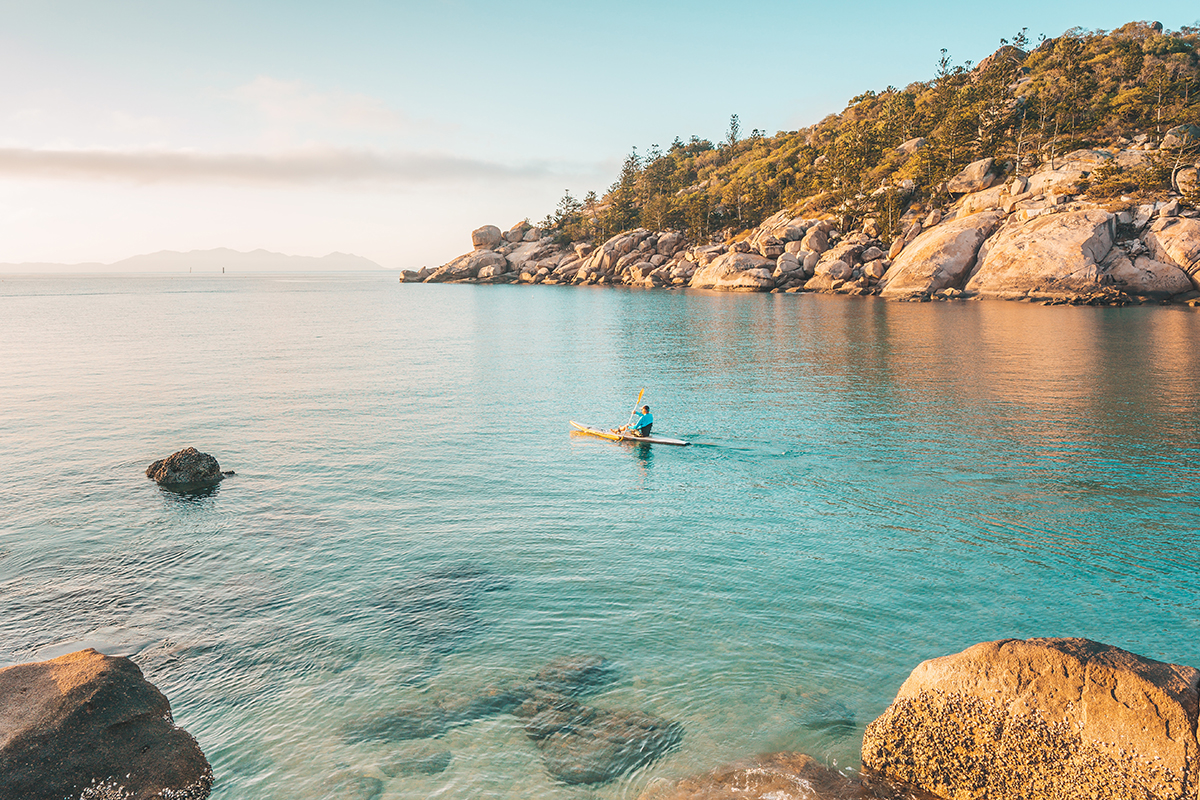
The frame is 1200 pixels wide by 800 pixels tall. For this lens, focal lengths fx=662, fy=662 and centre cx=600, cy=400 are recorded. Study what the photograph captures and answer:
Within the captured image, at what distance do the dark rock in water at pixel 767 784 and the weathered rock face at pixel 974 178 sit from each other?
121 m

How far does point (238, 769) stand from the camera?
11852mm

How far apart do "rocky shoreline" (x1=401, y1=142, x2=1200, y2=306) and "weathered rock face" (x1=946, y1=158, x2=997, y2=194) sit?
0.66 ft

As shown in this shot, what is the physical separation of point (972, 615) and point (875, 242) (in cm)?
11572

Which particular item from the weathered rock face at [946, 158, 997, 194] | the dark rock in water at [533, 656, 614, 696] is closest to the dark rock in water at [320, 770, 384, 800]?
the dark rock in water at [533, 656, 614, 696]

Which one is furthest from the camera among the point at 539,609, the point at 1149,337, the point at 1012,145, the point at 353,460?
the point at 1012,145

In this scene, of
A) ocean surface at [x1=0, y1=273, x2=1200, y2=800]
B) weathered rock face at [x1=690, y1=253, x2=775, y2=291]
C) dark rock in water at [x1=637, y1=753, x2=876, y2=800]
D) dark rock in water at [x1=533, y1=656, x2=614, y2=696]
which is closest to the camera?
dark rock in water at [x1=637, y1=753, x2=876, y2=800]

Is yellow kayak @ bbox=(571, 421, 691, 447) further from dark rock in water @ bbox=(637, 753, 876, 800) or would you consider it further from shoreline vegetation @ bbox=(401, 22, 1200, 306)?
shoreline vegetation @ bbox=(401, 22, 1200, 306)

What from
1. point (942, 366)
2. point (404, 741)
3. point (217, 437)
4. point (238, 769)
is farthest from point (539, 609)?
point (942, 366)

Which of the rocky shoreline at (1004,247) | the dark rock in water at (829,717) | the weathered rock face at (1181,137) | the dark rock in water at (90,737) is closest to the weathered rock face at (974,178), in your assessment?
the rocky shoreline at (1004,247)

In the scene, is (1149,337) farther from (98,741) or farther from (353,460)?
(98,741)

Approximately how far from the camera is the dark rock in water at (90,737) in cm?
903

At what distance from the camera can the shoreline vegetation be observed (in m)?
85.6

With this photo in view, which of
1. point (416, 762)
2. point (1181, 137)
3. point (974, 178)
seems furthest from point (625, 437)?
point (1181, 137)

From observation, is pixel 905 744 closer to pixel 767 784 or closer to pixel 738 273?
pixel 767 784
